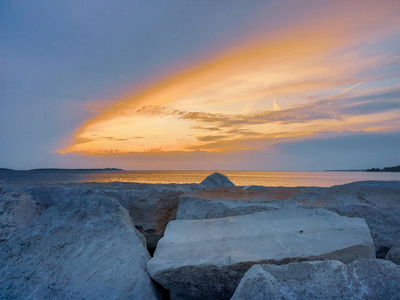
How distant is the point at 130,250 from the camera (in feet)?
13.9

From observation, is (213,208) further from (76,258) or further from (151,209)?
(76,258)

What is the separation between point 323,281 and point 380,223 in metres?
3.23

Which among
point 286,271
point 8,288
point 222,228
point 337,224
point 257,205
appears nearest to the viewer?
point 286,271

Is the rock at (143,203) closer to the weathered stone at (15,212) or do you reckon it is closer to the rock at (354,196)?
the weathered stone at (15,212)

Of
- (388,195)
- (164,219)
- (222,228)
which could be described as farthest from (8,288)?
(388,195)

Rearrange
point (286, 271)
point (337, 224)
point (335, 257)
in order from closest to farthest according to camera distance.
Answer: point (286, 271)
point (335, 257)
point (337, 224)

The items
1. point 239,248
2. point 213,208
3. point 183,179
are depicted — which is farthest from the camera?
point 183,179

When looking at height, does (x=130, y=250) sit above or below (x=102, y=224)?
below

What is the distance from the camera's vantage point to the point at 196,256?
13.0 ft

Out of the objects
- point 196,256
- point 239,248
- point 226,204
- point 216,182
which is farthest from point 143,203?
point 216,182

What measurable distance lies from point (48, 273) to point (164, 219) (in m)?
3.44

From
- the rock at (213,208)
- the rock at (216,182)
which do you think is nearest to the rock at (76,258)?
the rock at (213,208)

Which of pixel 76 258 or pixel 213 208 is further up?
pixel 213 208

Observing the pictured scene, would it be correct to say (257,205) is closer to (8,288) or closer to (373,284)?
(373,284)
